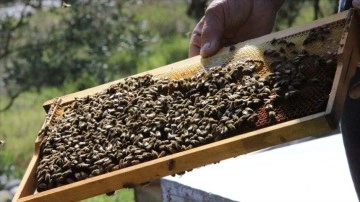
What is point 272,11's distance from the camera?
4906mm

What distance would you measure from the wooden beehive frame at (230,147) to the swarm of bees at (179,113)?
7cm

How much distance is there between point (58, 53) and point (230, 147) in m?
6.25

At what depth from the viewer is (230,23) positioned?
468 centimetres

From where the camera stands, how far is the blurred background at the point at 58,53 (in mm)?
9227

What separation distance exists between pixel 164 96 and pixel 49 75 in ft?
18.4

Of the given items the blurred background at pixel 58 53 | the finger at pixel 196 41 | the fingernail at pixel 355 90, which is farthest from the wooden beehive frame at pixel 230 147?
the blurred background at pixel 58 53

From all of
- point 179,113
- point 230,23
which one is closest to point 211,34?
point 230,23

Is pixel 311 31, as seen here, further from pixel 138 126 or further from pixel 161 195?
pixel 161 195

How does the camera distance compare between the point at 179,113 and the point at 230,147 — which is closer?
the point at 230,147

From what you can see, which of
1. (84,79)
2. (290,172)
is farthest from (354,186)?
(84,79)

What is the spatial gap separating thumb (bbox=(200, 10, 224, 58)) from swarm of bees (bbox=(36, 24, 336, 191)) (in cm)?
15

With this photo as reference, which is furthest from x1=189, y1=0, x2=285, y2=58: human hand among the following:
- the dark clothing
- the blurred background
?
the blurred background

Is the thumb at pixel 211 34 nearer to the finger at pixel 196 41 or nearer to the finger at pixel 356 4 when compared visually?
the finger at pixel 196 41

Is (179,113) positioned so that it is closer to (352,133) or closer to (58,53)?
(352,133)
